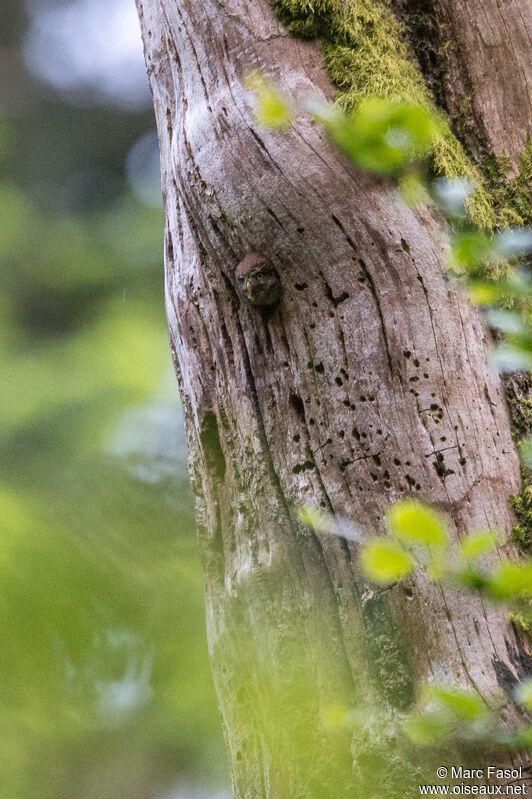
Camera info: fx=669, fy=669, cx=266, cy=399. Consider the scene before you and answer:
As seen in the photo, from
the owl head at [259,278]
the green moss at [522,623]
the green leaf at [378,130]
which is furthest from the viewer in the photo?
the owl head at [259,278]

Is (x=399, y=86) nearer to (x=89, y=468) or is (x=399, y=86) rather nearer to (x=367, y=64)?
(x=367, y=64)

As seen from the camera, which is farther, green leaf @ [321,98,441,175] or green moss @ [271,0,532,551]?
green moss @ [271,0,532,551]

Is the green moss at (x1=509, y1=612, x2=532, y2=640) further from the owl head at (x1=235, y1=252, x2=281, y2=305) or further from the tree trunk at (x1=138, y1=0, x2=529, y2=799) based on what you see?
the owl head at (x1=235, y1=252, x2=281, y2=305)

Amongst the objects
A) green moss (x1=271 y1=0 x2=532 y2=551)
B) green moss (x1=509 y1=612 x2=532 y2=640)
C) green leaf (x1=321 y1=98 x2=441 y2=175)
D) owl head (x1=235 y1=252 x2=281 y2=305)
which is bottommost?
green moss (x1=509 y1=612 x2=532 y2=640)

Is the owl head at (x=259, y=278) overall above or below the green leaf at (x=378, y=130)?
above

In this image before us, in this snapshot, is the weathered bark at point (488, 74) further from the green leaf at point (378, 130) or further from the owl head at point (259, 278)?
the green leaf at point (378, 130)

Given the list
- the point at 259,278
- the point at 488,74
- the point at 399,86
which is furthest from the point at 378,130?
the point at 488,74

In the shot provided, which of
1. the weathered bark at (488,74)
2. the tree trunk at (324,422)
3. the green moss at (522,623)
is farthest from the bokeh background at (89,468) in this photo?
the weathered bark at (488,74)

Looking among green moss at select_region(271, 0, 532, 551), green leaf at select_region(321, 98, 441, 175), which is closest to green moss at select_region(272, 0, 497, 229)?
green moss at select_region(271, 0, 532, 551)
